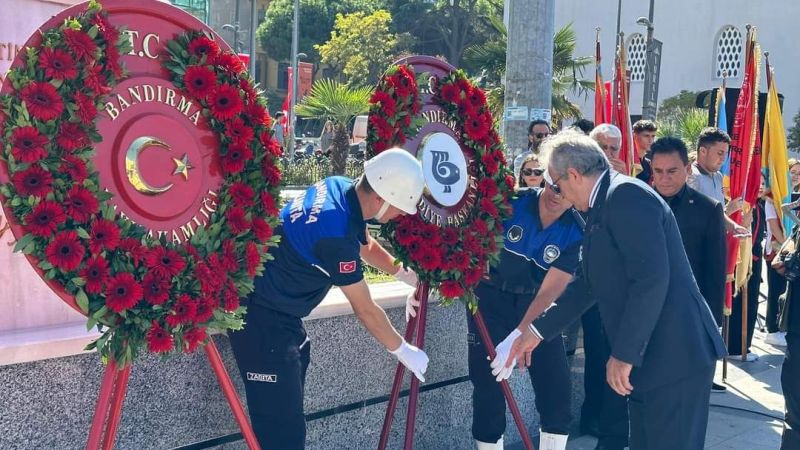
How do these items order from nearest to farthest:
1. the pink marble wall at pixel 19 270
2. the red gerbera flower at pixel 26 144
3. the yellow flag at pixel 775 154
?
the red gerbera flower at pixel 26 144 < the pink marble wall at pixel 19 270 < the yellow flag at pixel 775 154

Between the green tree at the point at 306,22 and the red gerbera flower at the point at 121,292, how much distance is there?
2184 inches

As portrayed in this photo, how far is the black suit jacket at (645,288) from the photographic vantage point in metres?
3.33

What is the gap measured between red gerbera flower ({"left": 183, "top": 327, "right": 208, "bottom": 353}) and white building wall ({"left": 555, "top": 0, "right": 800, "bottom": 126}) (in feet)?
118

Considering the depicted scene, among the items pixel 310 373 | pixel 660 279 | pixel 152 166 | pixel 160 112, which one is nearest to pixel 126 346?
pixel 152 166

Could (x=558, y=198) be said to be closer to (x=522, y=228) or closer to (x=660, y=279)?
(x=522, y=228)

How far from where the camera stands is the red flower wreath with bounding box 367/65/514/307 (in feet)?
14.2

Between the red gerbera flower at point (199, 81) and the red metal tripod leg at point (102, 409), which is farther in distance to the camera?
the red gerbera flower at point (199, 81)

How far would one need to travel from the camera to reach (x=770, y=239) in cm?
898

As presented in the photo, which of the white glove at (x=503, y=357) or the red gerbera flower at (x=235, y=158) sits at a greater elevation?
the red gerbera flower at (x=235, y=158)

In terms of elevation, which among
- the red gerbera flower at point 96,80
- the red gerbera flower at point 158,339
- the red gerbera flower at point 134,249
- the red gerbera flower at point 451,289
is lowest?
the red gerbera flower at point 451,289

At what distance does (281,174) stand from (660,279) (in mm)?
1507

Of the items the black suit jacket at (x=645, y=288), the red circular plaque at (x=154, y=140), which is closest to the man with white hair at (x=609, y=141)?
the black suit jacket at (x=645, y=288)

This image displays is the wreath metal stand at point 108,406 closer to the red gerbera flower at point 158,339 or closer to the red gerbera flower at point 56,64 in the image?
the red gerbera flower at point 158,339

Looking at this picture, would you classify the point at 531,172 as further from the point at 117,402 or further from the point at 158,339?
the point at 117,402
